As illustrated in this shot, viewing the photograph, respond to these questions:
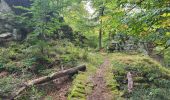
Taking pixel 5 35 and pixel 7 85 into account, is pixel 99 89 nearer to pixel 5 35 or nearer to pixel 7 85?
pixel 7 85

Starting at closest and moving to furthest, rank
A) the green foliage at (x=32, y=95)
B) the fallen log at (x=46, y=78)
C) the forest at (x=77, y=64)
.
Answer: the forest at (x=77, y=64) → the fallen log at (x=46, y=78) → the green foliage at (x=32, y=95)

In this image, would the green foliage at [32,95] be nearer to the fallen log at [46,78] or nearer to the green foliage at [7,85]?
the fallen log at [46,78]

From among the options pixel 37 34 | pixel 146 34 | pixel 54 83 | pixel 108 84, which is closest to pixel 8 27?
pixel 37 34

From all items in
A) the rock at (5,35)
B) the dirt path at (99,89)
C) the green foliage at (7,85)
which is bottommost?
the dirt path at (99,89)

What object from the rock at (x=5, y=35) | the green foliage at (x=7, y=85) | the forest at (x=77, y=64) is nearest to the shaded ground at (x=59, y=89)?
the forest at (x=77, y=64)

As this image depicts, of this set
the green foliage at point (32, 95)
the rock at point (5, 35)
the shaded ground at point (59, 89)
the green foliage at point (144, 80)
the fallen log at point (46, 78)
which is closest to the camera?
the fallen log at point (46, 78)

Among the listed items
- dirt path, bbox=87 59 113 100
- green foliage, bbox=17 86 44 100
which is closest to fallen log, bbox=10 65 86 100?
green foliage, bbox=17 86 44 100

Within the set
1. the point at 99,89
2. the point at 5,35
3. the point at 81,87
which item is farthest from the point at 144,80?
the point at 5,35

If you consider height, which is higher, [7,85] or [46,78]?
Result: [46,78]

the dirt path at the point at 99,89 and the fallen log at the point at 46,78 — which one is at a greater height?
the fallen log at the point at 46,78

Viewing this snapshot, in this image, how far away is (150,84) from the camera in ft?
46.0

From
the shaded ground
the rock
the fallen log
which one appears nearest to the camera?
the fallen log

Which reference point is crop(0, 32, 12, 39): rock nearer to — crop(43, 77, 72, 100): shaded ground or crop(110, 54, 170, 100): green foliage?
crop(43, 77, 72, 100): shaded ground

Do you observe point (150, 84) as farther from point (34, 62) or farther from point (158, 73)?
point (34, 62)
